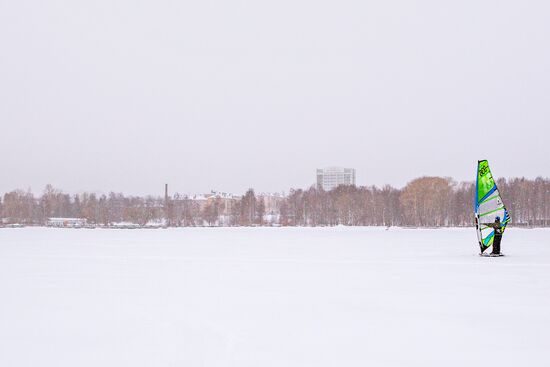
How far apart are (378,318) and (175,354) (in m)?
3.11

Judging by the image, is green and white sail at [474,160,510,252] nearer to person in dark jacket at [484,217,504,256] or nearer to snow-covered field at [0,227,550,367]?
person in dark jacket at [484,217,504,256]

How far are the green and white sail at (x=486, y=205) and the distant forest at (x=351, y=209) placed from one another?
72.3 metres

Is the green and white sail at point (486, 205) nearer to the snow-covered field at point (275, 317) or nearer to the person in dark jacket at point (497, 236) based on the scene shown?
the person in dark jacket at point (497, 236)

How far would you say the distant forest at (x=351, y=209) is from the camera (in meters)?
91.2

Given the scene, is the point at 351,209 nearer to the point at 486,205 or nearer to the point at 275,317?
the point at 486,205

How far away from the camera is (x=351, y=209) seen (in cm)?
9675

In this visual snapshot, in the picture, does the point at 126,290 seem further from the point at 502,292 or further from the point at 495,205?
the point at 495,205

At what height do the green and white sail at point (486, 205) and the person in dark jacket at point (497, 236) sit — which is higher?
the green and white sail at point (486, 205)

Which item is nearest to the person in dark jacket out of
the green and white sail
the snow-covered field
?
the green and white sail

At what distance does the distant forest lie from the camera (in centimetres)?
9119

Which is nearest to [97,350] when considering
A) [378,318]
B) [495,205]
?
[378,318]

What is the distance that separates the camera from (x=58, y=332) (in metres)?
6.80

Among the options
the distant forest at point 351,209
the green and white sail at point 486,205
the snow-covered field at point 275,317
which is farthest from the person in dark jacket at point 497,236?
the distant forest at point 351,209

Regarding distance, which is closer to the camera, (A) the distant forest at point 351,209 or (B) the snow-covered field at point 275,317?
(B) the snow-covered field at point 275,317
